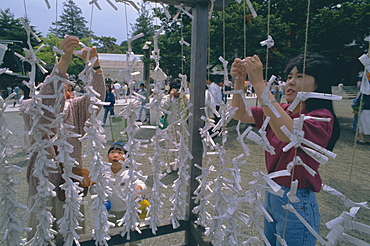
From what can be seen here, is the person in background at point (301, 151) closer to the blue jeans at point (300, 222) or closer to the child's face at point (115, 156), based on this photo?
the blue jeans at point (300, 222)

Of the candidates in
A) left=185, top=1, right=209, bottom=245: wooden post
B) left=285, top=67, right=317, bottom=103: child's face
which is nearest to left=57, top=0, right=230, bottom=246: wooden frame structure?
left=185, top=1, right=209, bottom=245: wooden post

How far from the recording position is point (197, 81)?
165 centimetres

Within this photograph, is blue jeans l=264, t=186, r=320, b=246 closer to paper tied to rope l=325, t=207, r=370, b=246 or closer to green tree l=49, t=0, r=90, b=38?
paper tied to rope l=325, t=207, r=370, b=246

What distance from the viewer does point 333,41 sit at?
25.0 feet

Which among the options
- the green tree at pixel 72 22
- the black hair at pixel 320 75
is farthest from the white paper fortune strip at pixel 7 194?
the black hair at pixel 320 75

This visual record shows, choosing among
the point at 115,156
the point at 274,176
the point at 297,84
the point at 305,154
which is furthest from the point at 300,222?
the point at 115,156

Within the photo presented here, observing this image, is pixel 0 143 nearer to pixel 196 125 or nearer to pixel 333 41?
pixel 196 125

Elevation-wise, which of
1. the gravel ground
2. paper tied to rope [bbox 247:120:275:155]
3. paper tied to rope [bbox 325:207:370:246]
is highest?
paper tied to rope [bbox 247:120:275:155]

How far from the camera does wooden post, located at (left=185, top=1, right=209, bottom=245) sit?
5.29 ft

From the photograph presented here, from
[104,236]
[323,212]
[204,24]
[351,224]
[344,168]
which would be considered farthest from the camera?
[344,168]

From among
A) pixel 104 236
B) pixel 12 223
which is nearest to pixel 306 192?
pixel 104 236

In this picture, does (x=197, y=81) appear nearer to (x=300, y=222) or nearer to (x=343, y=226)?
(x=300, y=222)

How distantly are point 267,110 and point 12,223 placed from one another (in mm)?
1292

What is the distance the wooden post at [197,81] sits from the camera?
63.5 inches
